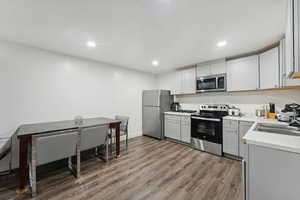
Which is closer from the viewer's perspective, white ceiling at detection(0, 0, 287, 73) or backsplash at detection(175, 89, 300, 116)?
white ceiling at detection(0, 0, 287, 73)

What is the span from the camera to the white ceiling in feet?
4.55

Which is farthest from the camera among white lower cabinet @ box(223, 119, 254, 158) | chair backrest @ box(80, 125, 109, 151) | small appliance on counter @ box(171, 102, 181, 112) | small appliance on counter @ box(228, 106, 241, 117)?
small appliance on counter @ box(171, 102, 181, 112)

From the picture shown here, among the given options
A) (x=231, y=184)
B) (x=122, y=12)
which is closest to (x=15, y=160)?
(x=122, y=12)

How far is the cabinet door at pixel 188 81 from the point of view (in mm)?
3650

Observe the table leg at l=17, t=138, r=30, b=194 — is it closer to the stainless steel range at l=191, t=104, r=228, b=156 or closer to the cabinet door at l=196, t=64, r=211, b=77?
the stainless steel range at l=191, t=104, r=228, b=156

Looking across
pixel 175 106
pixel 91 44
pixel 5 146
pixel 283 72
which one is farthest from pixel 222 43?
pixel 5 146

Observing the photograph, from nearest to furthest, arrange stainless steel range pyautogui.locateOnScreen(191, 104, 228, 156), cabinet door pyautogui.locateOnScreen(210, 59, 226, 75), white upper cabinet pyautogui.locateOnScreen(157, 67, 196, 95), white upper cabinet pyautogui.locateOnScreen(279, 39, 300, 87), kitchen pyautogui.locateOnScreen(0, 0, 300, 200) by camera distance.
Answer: kitchen pyautogui.locateOnScreen(0, 0, 300, 200) → white upper cabinet pyautogui.locateOnScreen(279, 39, 300, 87) → stainless steel range pyautogui.locateOnScreen(191, 104, 228, 156) → cabinet door pyautogui.locateOnScreen(210, 59, 226, 75) → white upper cabinet pyautogui.locateOnScreen(157, 67, 196, 95)

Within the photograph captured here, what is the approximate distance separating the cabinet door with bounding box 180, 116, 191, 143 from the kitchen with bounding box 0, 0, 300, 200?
29 millimetres

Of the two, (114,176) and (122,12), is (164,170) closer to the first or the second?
(114,176)

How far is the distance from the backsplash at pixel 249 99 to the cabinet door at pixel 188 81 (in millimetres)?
363

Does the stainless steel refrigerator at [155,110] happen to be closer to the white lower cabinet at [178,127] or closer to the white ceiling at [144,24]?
the white lower cabinet at [178,127]

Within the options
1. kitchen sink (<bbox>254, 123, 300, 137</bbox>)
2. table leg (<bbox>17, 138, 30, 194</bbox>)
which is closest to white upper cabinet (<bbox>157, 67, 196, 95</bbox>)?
kitchen sink (<bbox>254, 123, 300, 137</bbox>)

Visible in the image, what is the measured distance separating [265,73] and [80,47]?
3938 millimetres

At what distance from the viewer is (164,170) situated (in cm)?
223
